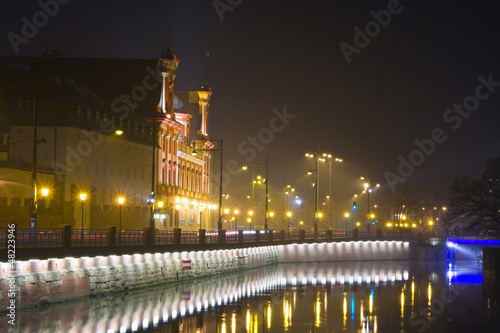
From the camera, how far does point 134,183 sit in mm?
79188

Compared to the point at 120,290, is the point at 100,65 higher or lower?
higher

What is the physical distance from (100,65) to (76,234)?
169 ft

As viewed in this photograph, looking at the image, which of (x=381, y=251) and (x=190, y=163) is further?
(x=190, y=163)

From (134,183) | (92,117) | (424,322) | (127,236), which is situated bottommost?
(424,322)

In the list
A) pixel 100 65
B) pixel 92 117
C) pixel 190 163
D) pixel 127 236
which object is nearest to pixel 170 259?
pixel 127 236

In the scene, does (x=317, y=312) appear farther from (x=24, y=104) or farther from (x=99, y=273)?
(x=24, y=104)

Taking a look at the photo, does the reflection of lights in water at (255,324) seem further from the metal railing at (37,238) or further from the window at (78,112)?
the window at (78,112)

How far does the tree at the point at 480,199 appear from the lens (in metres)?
74.6

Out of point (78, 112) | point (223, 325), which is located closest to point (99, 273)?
point (223, 325)

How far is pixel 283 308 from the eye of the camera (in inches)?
1538

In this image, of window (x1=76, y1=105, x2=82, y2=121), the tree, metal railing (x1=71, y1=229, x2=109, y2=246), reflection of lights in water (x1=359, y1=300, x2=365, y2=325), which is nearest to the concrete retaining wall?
the tree

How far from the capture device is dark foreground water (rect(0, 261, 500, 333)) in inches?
1246

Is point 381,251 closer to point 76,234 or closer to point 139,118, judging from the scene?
point 139,118

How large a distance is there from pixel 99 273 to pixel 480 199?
163ft
